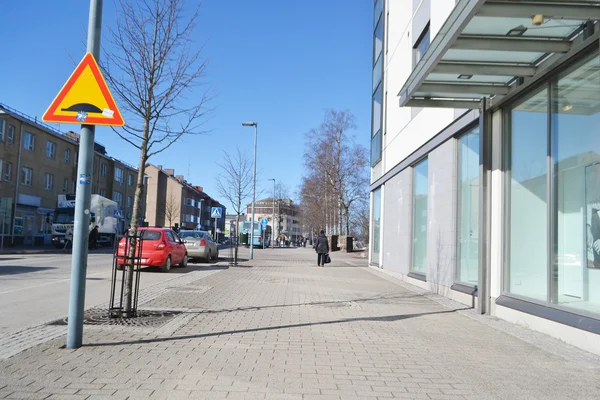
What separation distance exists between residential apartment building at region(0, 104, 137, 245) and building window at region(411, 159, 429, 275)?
23.0 m

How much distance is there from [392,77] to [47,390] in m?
17.0

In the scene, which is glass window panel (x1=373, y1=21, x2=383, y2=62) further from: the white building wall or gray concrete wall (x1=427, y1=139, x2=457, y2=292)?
gray concrete wall (x1=427, y1=139, x2=457, y2=292)

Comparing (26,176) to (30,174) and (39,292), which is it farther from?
(39,292)

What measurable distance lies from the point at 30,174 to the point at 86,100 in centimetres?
3724

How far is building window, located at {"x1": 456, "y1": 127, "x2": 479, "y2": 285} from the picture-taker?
1022cm

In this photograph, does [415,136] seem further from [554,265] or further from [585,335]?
[585,335]

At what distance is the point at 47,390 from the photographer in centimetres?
420

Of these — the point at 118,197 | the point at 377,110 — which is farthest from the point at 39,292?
the point at 118,197

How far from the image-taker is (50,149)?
41719 millimetres

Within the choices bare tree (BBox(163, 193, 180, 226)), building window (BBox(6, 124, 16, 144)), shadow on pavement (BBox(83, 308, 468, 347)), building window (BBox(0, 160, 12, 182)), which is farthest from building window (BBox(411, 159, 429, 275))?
bare tree (BBox(163, 193, 180, 226))

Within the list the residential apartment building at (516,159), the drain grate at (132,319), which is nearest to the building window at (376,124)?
the residential apartment building at (516,159)

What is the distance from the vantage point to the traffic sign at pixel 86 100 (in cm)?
562

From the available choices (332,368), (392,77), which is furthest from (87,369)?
(392,77)

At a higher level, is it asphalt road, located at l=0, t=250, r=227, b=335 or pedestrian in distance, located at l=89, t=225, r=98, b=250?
pedestrian in distance, located at l=89, t=225, r=98, b=250
